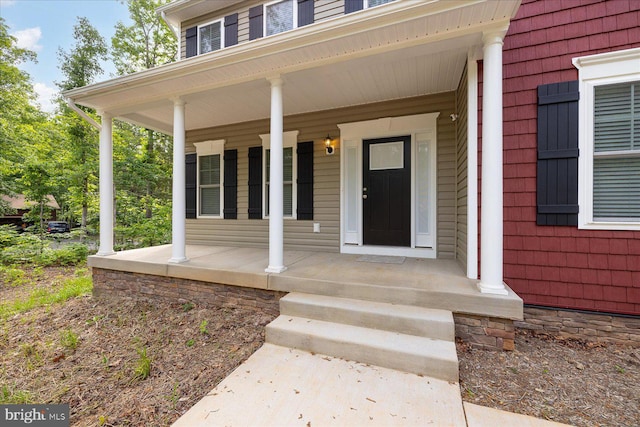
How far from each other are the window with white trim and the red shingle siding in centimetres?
493

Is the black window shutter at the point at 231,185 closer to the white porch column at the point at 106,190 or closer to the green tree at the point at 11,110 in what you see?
the white porch column at the point at 106,190

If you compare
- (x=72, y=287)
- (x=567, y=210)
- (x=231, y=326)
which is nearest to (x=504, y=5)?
(x=567, y=210)

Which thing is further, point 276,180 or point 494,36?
point 276,180

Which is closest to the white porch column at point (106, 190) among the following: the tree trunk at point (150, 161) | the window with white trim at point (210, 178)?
the window with white trim at point (210, 178)

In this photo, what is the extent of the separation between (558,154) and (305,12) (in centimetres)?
452

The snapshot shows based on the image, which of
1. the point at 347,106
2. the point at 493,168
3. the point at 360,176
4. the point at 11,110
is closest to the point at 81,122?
the point at 11,110

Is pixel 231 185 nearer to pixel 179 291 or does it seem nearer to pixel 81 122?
pixel 179 291

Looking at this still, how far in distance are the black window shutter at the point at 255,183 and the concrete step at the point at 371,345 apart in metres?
2.99

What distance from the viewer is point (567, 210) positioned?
258 cm

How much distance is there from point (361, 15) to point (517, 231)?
8.74 feet

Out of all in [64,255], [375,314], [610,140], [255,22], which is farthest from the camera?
[64,255]

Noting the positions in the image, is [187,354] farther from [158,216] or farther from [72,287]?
[158,216]

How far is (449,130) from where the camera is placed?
153 inches

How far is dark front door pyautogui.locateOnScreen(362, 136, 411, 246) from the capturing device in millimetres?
4172
